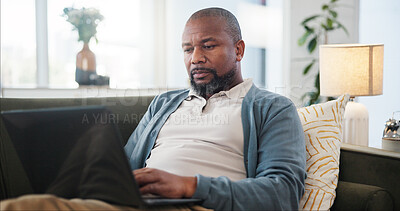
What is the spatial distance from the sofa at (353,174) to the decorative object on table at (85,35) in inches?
33.0

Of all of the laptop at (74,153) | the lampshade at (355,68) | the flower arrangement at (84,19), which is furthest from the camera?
the flower arrangement at (84,19)

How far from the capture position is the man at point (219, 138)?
1184 millimetres

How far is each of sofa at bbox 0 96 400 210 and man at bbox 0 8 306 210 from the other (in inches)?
7.7

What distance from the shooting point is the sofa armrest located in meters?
1.28

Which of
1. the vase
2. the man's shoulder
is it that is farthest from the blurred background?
the man's shoulder

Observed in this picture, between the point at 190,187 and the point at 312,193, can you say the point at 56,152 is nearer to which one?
the point at 190,187

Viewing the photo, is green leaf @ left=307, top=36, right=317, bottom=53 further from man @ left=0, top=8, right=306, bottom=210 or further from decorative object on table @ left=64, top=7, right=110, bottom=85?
man @ left=0, top=8, right=306, bottom=210

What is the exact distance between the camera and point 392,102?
341 centimetres

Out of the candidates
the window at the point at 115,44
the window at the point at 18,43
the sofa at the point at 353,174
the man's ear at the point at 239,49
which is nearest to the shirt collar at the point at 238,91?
the man's ear at the point at 239,49

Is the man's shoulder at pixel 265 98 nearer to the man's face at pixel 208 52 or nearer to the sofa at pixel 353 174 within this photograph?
the man's face at pixel 208 52

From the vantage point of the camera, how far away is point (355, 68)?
81.1 inches

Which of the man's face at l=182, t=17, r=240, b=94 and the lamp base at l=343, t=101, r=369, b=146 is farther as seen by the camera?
the lamp base at l=343, t=101, r=369, b=146

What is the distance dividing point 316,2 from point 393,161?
2720 millimetres

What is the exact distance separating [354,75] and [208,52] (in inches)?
34.9
